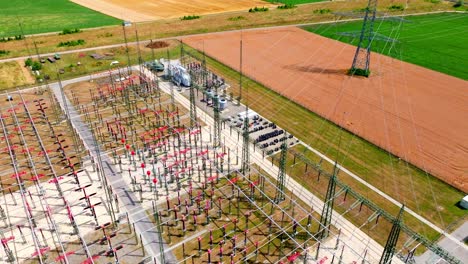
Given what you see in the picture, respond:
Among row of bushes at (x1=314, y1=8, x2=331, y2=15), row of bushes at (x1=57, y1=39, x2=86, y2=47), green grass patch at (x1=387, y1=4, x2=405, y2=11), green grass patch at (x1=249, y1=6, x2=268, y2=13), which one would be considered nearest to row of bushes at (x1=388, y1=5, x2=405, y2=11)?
green grass patch at (x1=387, y1=4, x2=405, y2=11)

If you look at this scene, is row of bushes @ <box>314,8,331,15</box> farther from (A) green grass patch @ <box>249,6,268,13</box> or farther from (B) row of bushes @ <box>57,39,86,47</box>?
(B) row of bushes @ <box>57,39,86,47</box>

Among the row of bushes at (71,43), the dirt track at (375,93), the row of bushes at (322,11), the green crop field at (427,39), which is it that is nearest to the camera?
the dirt track at (375,93)

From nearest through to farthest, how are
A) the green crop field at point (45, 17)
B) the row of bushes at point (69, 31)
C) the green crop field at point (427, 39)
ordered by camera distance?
the green crop field at point (427, 39) < the row of bushes at point (69, 31) < the green crop field at point (45, 17)

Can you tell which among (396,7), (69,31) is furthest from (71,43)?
(396,7)

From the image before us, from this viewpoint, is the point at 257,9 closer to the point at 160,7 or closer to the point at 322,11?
the point at 322,11

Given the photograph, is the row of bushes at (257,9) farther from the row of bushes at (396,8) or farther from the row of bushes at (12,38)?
the row of bushes at (12,38)

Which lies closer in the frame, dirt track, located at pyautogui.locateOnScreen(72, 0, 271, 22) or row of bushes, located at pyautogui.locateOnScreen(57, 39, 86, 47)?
row of bushes, located at pyautogui.locateOnScreen(57, 39, 86, 47)

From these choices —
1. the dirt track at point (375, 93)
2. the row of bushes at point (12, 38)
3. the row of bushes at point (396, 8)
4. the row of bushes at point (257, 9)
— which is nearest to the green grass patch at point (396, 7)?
the row of bushes at point (396, 8)
